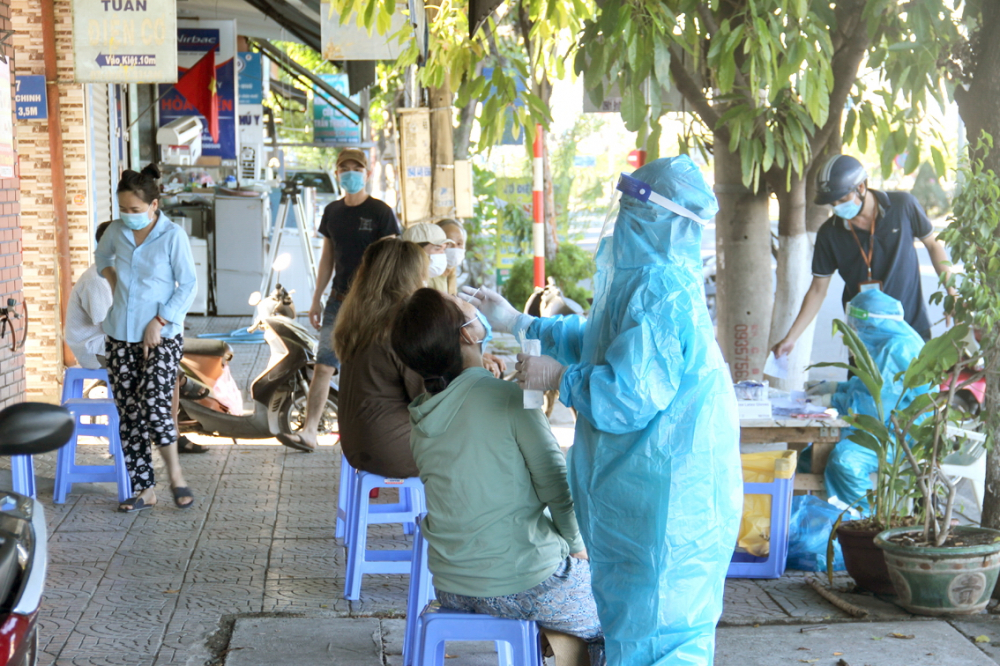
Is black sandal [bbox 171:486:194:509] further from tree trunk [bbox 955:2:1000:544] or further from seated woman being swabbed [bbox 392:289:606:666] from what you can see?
tree trunk [bbox 955:2:1000:544]

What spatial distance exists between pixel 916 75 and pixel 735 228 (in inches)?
85.5

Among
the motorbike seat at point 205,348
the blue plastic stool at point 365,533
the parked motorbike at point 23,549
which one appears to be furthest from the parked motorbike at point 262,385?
A: the parked motorbike at point 23,549

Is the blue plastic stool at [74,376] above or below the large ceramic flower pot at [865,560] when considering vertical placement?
above

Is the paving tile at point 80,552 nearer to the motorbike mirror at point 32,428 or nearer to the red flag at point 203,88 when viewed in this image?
the motorbike mirror at point 32,428

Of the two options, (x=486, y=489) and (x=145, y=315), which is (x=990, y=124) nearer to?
(x=486, y=489)

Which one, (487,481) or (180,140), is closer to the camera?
(487,481)

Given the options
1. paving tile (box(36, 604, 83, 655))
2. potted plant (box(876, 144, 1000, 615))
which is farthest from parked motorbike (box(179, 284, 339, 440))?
potted plant (box(876, 144, 1000, 615))

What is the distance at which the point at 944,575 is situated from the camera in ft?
13.7

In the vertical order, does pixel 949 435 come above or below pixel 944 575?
above

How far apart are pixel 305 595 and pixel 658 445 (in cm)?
240

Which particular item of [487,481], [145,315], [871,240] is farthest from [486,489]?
[871,240]

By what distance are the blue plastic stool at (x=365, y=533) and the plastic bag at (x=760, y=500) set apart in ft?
4.86

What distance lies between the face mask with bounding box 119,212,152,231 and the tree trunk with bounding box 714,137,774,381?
10.8 ft

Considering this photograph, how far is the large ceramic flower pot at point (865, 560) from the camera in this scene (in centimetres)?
445
